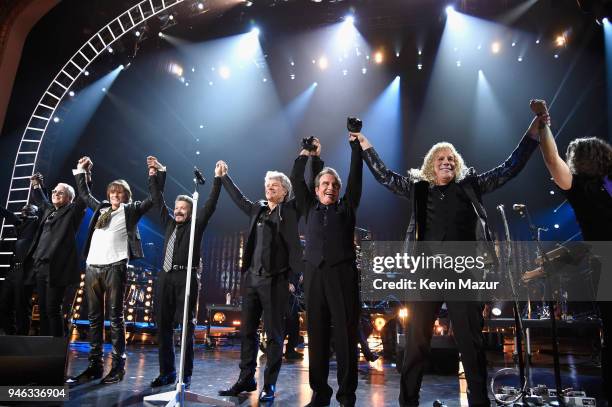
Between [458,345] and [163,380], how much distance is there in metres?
2.64

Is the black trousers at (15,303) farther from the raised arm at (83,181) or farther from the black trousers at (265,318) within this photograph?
the black trousers at (265,318)

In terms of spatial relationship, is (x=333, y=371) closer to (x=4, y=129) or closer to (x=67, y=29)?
(x=4, y=129)

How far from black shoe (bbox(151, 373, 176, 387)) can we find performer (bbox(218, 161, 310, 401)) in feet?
2.12

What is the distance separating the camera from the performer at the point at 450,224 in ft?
8.14

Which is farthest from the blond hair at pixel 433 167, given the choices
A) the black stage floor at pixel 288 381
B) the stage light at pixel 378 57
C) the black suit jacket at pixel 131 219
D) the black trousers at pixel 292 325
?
the stage light at pixel 378 57

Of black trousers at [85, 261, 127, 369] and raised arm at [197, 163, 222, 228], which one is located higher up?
raised arm at [197, 163, 222, 228]

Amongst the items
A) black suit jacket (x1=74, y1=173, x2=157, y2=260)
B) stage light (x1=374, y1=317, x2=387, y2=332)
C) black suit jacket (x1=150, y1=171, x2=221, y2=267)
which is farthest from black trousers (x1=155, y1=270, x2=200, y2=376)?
stage light (x1=374, y1=317, x2=387, y2=332)

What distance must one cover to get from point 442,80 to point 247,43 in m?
5.26

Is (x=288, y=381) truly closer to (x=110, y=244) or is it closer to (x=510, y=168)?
(x=110, y=244)

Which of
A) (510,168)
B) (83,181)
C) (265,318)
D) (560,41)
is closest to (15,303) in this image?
(83,181)

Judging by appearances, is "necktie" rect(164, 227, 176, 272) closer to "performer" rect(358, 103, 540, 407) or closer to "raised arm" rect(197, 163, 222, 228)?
"raised arm" rect(197, 163, 222, 228)

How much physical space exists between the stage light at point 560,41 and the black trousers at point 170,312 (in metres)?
9.82

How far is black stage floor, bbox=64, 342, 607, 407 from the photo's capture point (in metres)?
3.37

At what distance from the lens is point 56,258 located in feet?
14.3
